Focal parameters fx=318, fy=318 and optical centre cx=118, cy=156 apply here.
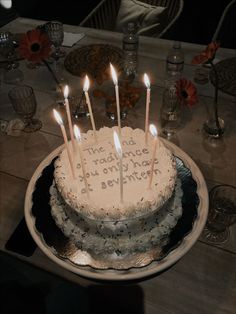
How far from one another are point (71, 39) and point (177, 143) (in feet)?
4.15

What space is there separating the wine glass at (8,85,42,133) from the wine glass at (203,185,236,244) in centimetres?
93

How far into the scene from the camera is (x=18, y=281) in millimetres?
1093

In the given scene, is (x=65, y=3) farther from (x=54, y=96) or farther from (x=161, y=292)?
Result: (x=161, y=292)

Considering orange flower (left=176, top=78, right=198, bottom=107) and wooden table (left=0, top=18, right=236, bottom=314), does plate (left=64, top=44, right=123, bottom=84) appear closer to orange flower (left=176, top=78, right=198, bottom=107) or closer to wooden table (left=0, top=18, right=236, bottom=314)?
wooden table (left=0, top=18, right=236, bottom=314)

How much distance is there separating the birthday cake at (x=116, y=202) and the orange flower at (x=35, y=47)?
0.67m

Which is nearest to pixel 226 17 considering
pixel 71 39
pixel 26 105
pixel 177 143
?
pixel 71 39

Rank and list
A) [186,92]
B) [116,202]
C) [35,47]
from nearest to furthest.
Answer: [116,202] → [186,92] → [35,47]

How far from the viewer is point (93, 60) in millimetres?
1965

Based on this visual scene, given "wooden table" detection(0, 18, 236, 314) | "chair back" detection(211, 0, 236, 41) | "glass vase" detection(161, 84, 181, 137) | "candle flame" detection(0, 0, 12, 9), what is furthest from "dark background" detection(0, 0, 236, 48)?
"glass vase" detection(161, 84, 181, 137)

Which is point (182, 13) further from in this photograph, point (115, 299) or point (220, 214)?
point (115, 299)

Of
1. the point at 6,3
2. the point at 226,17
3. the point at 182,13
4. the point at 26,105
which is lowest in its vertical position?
the point at 182,13

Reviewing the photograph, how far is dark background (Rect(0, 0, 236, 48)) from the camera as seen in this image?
163 inches

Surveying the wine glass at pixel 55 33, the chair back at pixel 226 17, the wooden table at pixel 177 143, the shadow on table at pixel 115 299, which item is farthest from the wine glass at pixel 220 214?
the chair back at pixel 226 17

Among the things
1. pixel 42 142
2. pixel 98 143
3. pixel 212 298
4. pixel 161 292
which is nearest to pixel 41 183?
pixel 98 143
